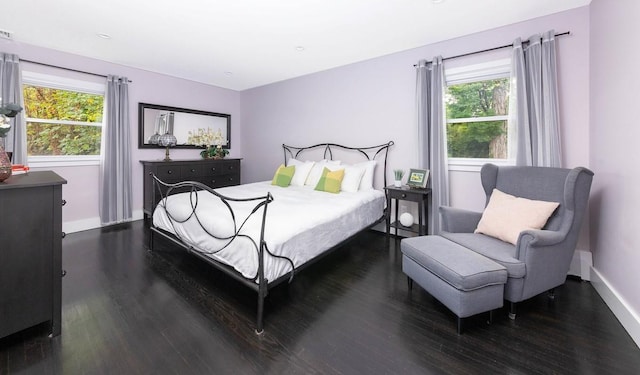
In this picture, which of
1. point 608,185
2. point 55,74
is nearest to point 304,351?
point 608,185

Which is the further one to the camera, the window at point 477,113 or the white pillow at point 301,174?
the white pillow at point 301,174

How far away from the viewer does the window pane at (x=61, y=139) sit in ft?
12.6

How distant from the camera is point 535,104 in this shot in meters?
2.76

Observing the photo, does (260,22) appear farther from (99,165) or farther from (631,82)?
(99,165)

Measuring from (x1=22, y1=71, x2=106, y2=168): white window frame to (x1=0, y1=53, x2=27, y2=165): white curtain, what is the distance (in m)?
0.16

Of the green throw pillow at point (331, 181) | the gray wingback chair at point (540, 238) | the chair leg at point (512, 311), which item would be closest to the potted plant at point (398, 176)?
the green throw pillow at point (331, 181)

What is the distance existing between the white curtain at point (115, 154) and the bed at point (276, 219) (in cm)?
182

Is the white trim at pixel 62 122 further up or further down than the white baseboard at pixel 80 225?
further up

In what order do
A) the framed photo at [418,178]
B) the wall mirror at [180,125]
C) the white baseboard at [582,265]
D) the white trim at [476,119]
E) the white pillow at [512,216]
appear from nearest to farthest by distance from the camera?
the white pillow at [512,216]
the white baseboard at [582,265]
the white trim at [476,119]
the framed photo at [418,178]
the wall mirror at [180,125]

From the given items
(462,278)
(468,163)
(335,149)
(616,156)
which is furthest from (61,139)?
(616,156)

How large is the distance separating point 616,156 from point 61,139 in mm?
6453

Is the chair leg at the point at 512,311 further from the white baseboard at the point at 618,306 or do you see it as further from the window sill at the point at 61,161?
the window sill at the point at 61,161

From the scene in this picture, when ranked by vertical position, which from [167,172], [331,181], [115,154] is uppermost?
[115,154]

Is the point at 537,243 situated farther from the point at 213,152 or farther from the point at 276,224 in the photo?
the point at 213,152
